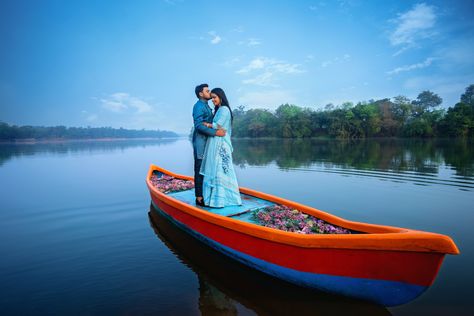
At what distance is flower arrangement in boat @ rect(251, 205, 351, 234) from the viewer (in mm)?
3178

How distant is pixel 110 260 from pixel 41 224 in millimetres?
3136

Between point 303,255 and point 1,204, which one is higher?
point 303,255

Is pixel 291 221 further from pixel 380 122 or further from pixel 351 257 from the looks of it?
pixel 380 122

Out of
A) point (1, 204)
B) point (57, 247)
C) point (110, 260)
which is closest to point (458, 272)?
point (110, 260)

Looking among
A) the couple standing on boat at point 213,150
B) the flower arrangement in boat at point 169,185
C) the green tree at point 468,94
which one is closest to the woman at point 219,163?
the couple standing on boat at point 213,150

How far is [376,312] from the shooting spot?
8.91ft

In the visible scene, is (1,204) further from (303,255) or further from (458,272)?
(458,272)

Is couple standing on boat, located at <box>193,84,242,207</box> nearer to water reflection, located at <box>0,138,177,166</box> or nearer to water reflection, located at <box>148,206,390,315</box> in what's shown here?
water reflection, located at <box>148,206,390,315</box>

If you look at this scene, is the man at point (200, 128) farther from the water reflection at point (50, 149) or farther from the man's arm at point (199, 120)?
the water reflection at point (50, 149)

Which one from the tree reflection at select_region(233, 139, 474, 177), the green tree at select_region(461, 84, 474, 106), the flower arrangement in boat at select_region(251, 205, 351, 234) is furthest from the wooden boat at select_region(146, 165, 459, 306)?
the green tree at select_region(461, 84, 474, 106)

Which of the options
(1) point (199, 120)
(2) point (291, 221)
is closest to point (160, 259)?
(2) point (291, 221)

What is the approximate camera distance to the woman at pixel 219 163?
424cm

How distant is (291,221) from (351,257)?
3.95ft

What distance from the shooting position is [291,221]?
350cm
